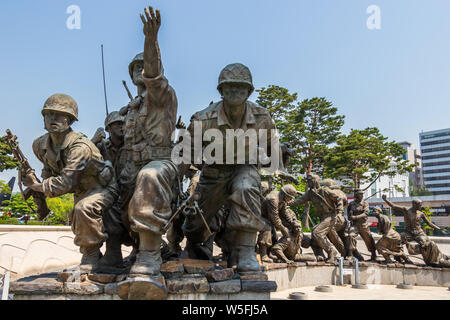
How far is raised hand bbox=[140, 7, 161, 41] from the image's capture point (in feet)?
10.3

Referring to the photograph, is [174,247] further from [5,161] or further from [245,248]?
[5,161]

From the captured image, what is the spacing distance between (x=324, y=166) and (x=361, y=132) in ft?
13.8

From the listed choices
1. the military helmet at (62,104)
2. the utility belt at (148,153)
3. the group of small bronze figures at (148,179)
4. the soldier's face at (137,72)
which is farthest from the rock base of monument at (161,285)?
the soldier's face at (137,72)

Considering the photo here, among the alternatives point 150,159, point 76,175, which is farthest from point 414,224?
point 76,175

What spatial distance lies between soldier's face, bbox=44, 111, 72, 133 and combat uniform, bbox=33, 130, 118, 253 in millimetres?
128

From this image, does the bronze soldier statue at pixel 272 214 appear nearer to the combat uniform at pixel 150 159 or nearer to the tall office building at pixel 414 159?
the combat uniform at pixel 150 159

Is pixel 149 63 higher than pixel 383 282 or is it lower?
higher

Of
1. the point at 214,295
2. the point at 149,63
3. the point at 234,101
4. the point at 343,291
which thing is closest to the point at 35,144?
the point at 149,63

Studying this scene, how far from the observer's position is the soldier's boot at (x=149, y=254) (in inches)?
125

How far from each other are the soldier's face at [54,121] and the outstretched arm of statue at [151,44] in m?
1.01

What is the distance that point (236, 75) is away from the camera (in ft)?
12.8

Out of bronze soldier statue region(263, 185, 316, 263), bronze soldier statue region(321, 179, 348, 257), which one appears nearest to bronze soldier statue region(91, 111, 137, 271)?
bronze soldier statue region(263, 185, 316, 263)
